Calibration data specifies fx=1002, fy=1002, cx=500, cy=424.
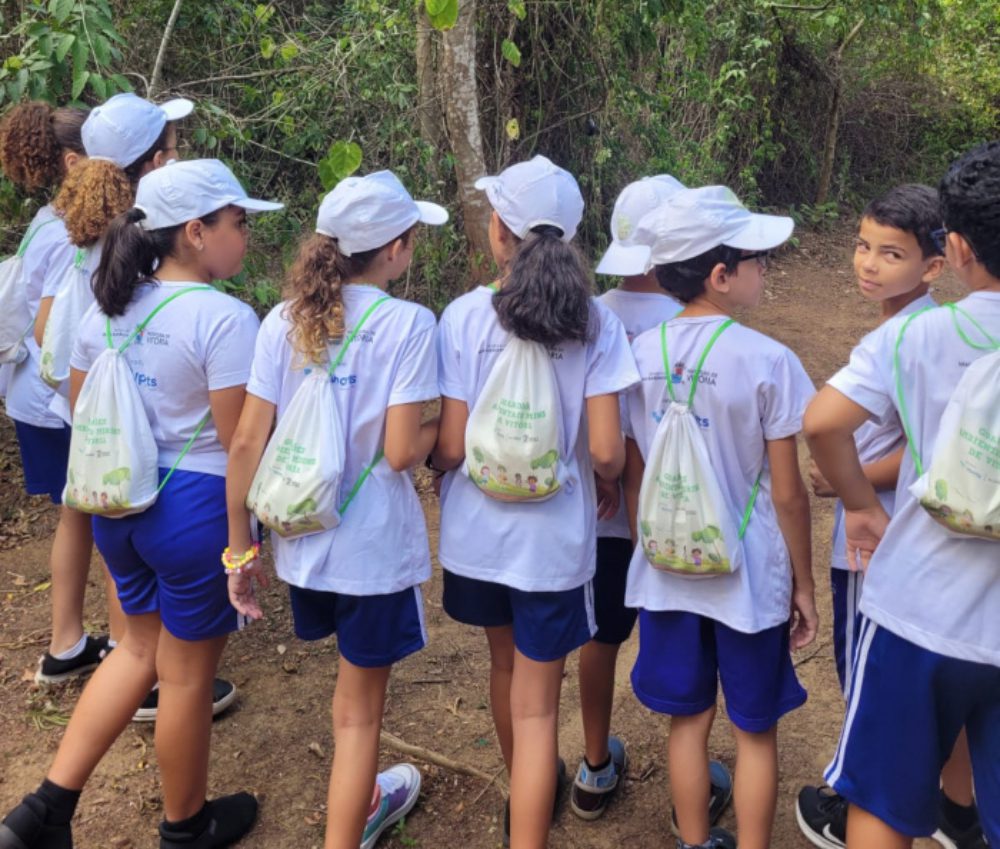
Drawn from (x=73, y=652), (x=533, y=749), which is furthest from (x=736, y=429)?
(x=73, y=652)

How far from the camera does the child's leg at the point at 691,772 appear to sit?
2.58m

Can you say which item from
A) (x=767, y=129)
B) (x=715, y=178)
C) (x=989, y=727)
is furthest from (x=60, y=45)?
(x=767, y=129)

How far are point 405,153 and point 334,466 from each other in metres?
3.61

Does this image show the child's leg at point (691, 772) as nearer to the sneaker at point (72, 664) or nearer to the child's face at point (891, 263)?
the child's face at point (891, 263)

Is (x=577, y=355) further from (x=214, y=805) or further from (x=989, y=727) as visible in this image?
(x=214, y=805)

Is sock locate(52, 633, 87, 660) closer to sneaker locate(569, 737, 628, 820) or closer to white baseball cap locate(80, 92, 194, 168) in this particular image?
white baseball cap locate(80, 92, 194, 168)

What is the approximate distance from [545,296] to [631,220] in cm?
67

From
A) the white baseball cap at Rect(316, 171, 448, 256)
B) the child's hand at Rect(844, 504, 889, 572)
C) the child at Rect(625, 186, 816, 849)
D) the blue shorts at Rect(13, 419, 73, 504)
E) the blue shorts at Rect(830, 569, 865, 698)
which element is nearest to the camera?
the child's hand at Rect(844, 504, 889, 572)

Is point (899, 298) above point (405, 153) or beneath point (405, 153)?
above

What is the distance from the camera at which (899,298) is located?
2646 millimetres

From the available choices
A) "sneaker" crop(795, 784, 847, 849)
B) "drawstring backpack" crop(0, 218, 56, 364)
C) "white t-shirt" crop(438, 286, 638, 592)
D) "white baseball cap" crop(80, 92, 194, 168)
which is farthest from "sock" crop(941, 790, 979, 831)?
"drawstring backpack" crop(0, 218, 56, 364)

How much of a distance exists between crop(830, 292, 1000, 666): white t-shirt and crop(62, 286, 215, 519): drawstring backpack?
5.67 ft

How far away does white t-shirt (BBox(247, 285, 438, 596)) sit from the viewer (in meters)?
2.51

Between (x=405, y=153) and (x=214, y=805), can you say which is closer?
(x=214, y=805)
